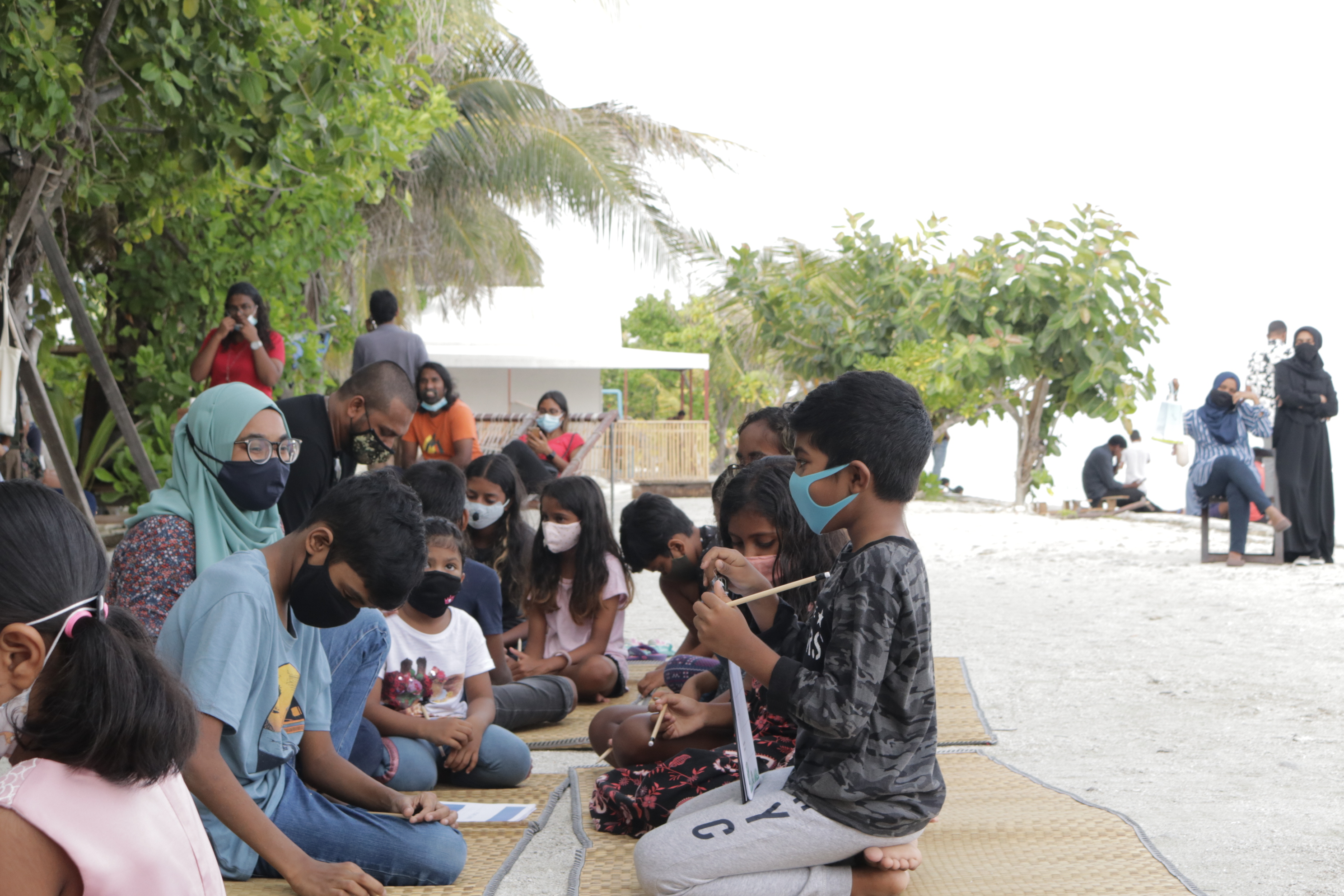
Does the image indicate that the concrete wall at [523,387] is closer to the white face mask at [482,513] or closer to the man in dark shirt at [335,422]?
the white face mask at [482,513]

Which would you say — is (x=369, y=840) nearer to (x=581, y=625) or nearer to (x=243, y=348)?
(x=581, y=625)

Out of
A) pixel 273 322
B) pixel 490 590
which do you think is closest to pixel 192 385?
pixel 273 322

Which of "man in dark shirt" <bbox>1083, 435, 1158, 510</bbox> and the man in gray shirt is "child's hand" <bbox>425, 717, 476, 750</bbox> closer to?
the man in gray shirt

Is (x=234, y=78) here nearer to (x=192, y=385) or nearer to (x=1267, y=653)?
(x=192, y=385)

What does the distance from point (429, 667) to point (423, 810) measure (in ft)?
3.39

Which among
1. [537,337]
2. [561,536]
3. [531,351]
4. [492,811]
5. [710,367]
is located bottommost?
[492,811]

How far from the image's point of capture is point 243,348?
6.93 m

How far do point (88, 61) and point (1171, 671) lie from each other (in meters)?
5.78

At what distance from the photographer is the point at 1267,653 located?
20.0ft

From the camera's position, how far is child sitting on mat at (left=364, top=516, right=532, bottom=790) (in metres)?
3.64

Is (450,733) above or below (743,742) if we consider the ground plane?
below

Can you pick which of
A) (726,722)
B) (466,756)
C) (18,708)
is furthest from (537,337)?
(18,708)

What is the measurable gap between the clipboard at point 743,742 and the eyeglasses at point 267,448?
4.90 ft

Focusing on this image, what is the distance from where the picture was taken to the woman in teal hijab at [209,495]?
3.21 meters
